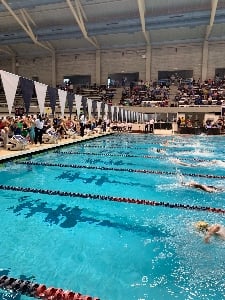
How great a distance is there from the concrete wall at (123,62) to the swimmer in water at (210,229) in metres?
22.3

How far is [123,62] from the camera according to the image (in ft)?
83.0

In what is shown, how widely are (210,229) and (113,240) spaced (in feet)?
3.41

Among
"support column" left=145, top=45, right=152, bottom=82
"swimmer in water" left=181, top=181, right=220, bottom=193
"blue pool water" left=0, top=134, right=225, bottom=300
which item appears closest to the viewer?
"blue pool water" left=0, top=134, right=225, bottom=300

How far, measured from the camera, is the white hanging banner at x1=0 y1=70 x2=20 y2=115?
657 centimetres

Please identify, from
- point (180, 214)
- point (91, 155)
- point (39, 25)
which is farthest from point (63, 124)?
point (39, 25)

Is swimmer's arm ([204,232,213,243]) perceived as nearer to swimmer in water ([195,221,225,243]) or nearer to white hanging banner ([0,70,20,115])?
swimmer in water ([195,221,225,243])

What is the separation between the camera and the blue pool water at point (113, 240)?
2.22 m

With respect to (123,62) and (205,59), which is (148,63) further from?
(205,59)

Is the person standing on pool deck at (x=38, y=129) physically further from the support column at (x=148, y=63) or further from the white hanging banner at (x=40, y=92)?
the support column at (x=148, y=63)

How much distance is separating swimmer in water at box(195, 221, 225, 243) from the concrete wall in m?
22.3

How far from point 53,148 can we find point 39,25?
51.5 ft

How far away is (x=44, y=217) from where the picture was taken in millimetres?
3586

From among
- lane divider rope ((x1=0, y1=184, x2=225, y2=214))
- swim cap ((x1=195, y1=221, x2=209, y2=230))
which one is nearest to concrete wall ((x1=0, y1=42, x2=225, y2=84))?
lane divider rope ((x1=0, y1=184, x2=225, y2=214))

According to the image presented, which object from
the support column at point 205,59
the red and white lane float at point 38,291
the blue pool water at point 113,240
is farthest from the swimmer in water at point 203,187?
the support column at point 205,59
